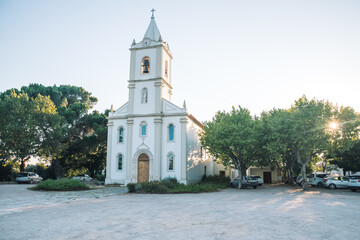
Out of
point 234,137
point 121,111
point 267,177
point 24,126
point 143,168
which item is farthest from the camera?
point 267,177

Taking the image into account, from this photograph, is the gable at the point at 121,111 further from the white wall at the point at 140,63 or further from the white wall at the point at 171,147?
the white wall at the point at 171,147

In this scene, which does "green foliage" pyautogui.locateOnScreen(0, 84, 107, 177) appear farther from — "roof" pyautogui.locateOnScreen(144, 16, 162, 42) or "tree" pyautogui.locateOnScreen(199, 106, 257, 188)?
"tree" pyautogui.locateOnScreen(199, 106, 257, 188)

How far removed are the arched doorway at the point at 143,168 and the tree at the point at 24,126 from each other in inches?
561

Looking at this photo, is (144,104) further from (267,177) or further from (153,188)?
(267,177)

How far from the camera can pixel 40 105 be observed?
37250mm

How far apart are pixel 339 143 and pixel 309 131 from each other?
3549 mm

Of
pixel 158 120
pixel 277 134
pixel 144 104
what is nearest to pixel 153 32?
pixel 144 104

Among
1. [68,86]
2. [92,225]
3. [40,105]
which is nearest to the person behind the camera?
[92,225]

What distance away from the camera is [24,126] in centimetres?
3525

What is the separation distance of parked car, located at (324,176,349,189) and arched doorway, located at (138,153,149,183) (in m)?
19.1

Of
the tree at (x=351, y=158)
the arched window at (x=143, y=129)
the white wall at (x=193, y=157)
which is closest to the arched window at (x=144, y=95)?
the arched window at (x=143, y=129)

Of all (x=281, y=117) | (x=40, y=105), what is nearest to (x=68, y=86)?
(x=40, y=105)

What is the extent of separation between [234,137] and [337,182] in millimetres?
11874

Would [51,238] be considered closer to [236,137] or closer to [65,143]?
[236,137]
